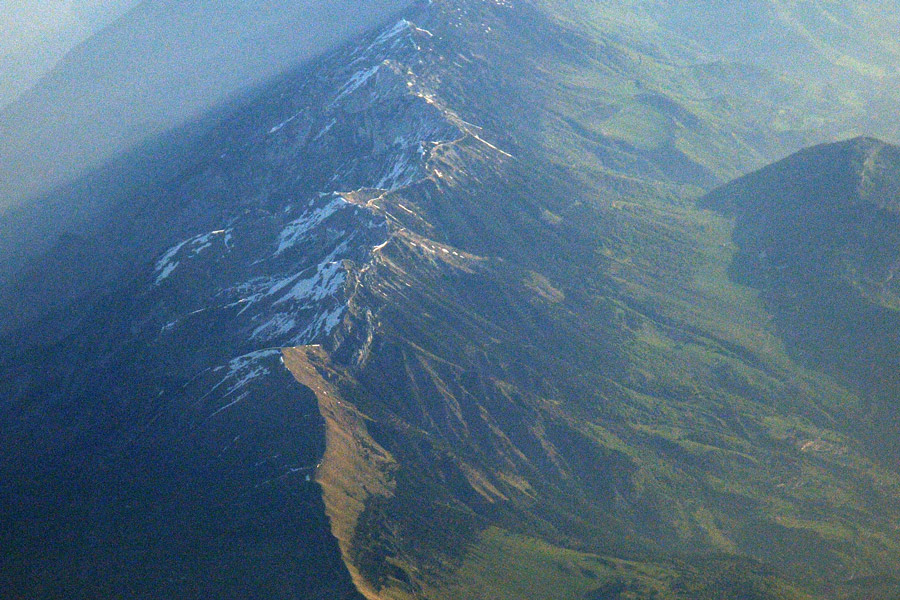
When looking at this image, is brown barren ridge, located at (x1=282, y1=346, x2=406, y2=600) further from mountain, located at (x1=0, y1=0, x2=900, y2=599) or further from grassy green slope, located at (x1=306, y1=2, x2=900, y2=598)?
grassy green slope, located at (x1=306, y1=2, x2=900, y2=598)

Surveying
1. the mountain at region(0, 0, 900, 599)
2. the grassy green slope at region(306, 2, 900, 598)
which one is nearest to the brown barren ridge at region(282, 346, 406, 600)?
the mountain at region(0, 0, 900, 599)

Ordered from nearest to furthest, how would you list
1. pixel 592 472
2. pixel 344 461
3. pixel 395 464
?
1. pixel 344 461
2. pixel 395 464
3. pixel 592 472

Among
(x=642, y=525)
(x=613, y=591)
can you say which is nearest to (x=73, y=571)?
(x=613, y=591)

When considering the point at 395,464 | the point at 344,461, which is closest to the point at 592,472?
the point at 395,464

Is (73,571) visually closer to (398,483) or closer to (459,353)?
(398,483)

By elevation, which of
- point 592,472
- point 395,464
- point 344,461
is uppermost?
point 344,461

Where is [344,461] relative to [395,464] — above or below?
above

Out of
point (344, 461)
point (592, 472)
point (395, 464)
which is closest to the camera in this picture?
point (344, 461)

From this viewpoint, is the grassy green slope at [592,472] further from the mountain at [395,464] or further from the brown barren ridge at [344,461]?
the brown barren ridge at [344,461]

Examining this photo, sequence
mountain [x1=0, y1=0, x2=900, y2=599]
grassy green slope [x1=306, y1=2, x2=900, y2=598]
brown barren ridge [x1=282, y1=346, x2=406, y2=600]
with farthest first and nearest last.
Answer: grassy green slope [x1=306, y1=2, x2=900, y2=598] < mountain [x1=0, y1=0, x2=900, y2=599] < brown barren ridge [x1=282, y1=346, x2=406, y2=600]

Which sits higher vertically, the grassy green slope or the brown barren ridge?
the brown barren ridge

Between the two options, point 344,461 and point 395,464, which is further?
point 395,464

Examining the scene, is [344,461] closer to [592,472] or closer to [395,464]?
[395,464]
